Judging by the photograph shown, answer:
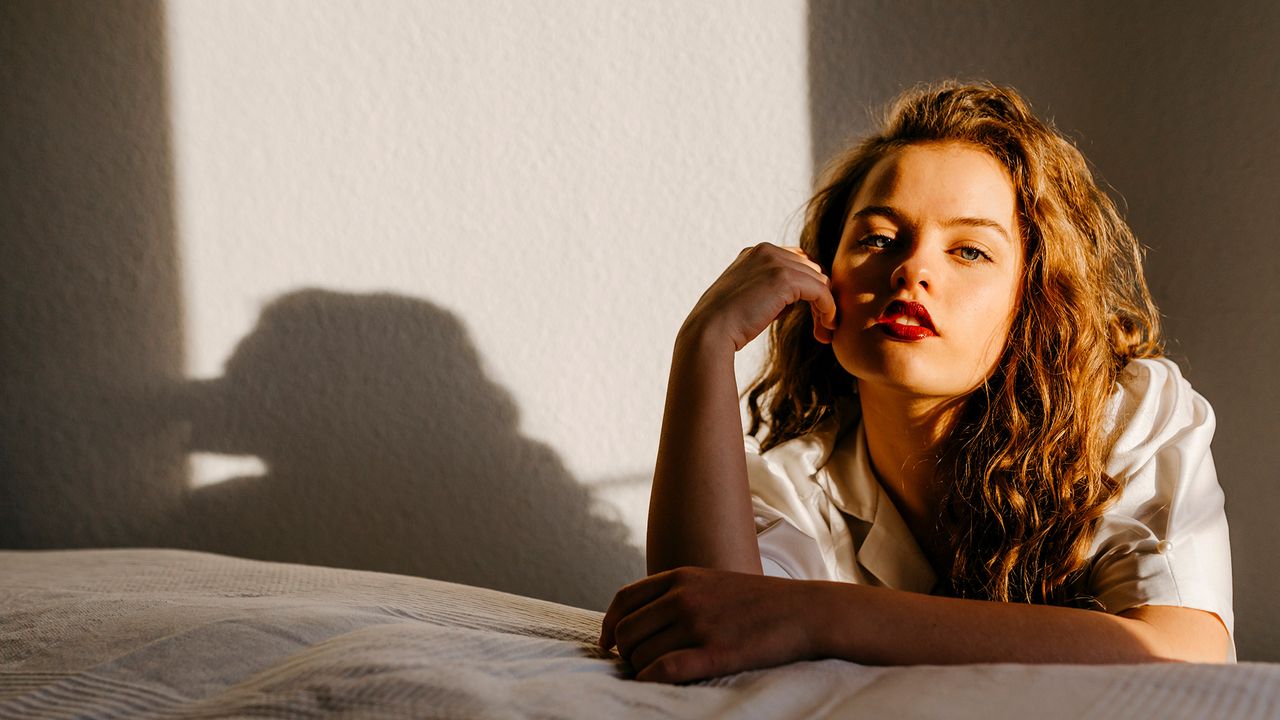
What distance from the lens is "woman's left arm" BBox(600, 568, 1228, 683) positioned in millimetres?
621

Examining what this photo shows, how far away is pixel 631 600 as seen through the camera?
0.70 m

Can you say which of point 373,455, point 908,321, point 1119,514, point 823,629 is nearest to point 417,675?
point 823,629

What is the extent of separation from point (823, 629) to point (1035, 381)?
459 mm

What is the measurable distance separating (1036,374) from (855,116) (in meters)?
0.53

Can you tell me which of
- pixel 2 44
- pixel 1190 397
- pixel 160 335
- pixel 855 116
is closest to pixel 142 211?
pixel 160 335

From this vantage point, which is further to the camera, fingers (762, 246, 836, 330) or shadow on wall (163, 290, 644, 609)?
shadow on wall (163, 290, 644, 609)

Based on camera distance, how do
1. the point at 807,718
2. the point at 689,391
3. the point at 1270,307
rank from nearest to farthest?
the point at 807,718 < the point at 689,391 < the point at 1270,307

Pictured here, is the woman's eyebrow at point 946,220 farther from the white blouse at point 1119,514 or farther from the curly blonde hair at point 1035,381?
the white blouse at point 1119,514

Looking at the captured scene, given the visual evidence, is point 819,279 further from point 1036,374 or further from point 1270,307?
point 1270,307

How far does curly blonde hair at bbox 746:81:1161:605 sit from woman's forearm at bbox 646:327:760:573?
27 cm

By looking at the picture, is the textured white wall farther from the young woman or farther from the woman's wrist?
the woman's wrist

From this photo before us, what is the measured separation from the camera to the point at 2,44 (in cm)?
134

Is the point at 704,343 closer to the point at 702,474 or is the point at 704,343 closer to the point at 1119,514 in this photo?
the point at 702,474

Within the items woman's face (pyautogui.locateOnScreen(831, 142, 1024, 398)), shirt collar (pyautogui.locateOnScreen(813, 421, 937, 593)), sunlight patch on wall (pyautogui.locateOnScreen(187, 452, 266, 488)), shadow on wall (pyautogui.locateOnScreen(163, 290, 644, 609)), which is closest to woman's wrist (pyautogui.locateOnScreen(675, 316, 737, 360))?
woman's face (pyautogui.locateOnScreen(831, 142, 1024, 398))
